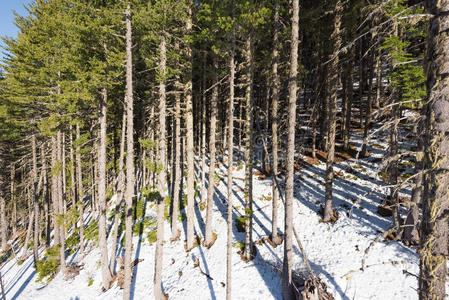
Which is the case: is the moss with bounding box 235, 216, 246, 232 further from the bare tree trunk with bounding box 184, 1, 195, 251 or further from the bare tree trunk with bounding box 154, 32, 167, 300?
the bare tree trunk with bounding box 154, 32, 167, 300

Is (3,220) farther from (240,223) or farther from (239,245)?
(239,245)

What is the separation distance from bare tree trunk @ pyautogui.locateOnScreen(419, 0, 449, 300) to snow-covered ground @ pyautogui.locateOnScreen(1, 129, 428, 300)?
3.36 meters

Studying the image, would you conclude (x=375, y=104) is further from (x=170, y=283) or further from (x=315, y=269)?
(x=170, y=283)

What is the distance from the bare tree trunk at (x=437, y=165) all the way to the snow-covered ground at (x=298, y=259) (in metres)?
3.36

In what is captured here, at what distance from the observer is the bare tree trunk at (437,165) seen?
324cm

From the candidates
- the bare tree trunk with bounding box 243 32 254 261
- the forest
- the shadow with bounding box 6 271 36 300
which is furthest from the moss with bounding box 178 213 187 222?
the shadow with bounding box 6 271 36 300

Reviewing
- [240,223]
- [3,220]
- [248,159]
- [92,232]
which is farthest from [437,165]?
[3,220]

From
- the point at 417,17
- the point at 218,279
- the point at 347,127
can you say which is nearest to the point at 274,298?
the point at 218,279

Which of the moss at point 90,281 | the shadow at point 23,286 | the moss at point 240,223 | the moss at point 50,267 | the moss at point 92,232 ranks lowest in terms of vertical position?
the shadow at point 23,286

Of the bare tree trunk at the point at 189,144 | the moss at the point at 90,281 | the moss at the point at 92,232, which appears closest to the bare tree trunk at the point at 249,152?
the bare tree trunk at the point at 189,144

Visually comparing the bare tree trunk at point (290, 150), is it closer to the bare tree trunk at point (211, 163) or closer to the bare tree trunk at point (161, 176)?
the bare tree trunk at point (211, 163)

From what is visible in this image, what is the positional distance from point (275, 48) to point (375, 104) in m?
18.1

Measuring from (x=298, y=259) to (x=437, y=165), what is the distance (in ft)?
28.3

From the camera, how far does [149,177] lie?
22875mm
